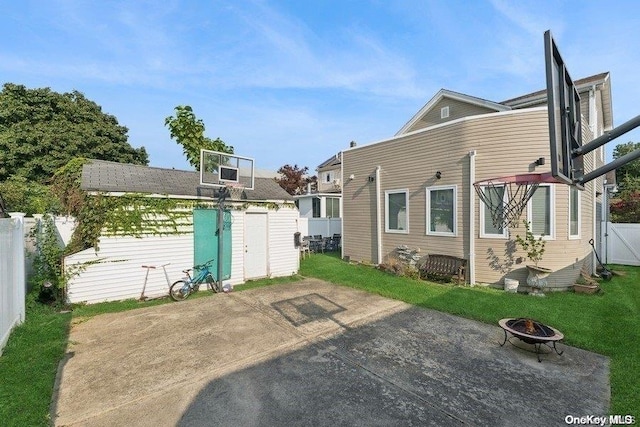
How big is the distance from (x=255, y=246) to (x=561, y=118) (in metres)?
8.27

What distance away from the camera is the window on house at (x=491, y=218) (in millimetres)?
8109

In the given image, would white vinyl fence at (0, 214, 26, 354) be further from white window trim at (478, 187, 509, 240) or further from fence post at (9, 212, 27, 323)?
white window trim at (478, 187, 509, 240)

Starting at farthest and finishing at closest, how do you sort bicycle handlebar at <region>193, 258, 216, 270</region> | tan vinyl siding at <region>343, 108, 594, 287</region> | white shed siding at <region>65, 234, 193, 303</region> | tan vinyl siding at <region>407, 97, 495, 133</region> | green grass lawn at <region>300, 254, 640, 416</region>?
tan vinyl siding at <region>407, 97, 495, 133</region>
bicycle handlebar at <region>193, 258, 216, 270</region>
tan vinyl siding at <region>343, 108, 594, 287</region>
white shed siding at <region>65, 234, 193, 303</region>
green grass lawn at <region>300, 254, 640, 416</region>

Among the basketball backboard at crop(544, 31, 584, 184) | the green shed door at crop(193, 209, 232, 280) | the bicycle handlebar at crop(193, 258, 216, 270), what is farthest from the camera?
the green shed door at crop(193, 209, 232, 280)

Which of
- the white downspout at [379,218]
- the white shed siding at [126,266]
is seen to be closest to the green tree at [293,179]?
the white downspout at [379,218]

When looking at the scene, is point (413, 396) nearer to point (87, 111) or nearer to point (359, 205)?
point (359, 205)

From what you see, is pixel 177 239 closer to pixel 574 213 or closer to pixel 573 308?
pixel 573 308

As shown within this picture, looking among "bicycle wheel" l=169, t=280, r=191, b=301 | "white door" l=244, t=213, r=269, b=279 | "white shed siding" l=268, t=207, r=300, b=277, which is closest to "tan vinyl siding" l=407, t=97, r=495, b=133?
"white shed siding" l=268, t=207, r=300, b=277

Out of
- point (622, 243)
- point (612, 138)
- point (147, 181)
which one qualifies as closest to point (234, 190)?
point (147, 181)

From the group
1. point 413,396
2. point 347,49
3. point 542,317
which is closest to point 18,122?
point 347,49

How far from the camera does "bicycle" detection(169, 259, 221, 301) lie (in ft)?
24.4

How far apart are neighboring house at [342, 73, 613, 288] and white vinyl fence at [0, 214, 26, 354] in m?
9.94

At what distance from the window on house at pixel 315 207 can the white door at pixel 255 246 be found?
10.4 metres

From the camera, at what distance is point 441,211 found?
9.40m
